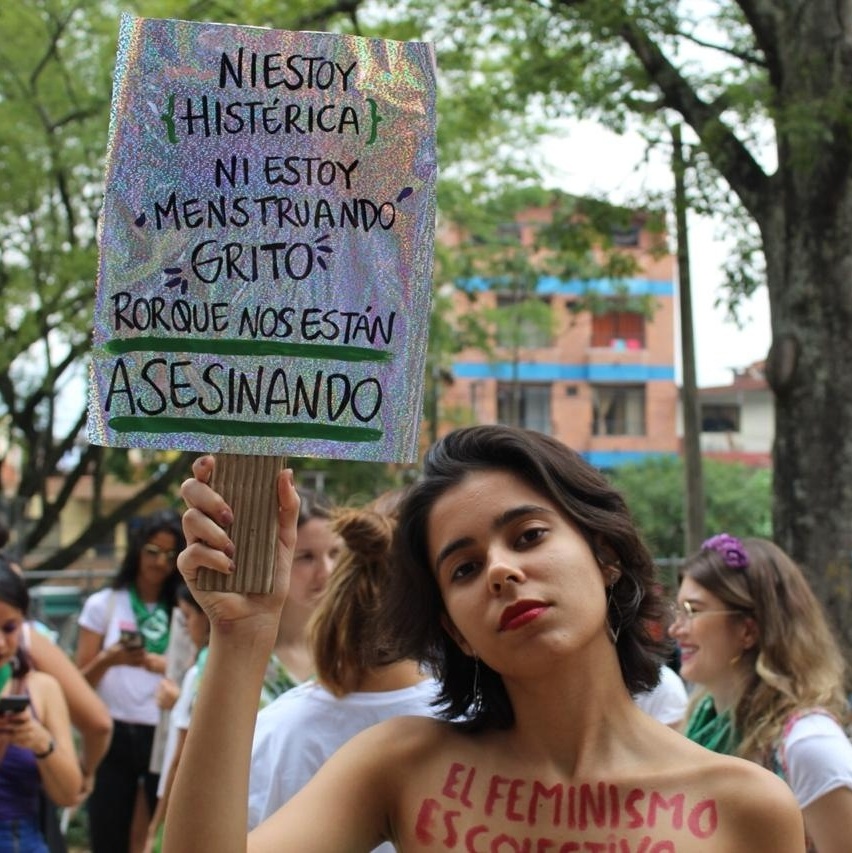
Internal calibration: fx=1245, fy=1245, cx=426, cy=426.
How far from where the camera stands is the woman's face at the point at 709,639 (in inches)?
135

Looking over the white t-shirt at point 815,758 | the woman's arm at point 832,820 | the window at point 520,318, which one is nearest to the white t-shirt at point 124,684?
the white t-shirt at point 815,758

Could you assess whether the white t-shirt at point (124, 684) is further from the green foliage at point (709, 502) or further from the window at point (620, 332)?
the window at point (620, 332)

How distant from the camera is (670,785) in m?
1.80

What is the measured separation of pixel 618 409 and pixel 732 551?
1603 inches

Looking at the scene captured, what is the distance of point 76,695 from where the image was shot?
14.1 ft

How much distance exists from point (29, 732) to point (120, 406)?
223 cm

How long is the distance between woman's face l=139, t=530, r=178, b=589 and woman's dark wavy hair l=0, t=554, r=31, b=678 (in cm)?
185

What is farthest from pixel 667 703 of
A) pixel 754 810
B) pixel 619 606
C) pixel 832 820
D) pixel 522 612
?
pixel 522 612

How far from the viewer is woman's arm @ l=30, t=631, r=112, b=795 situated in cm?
423

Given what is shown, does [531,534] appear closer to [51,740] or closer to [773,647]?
[773,647]

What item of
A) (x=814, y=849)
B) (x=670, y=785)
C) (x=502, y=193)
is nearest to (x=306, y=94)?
(x=670, y=785)

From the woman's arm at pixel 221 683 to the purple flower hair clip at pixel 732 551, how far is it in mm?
2007

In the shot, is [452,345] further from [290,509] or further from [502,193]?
[290,509]

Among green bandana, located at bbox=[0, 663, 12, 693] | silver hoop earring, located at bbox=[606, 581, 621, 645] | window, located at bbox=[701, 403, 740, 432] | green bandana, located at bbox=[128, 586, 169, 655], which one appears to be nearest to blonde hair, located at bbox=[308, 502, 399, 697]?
silver hoop earring, located at bbox=[606, 581, 621, 645]
